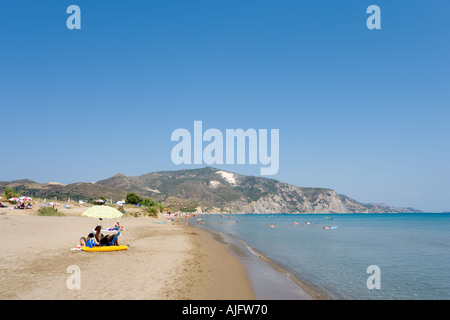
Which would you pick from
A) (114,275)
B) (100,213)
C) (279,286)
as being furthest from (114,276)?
(100,213)

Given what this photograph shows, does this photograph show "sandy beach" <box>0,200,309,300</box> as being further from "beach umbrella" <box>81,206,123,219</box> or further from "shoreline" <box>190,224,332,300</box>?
"beach umbrella" <box>81,206,123,219</box>

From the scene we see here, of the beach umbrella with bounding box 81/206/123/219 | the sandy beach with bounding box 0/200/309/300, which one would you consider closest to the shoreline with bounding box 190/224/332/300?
the sandy beach with bounding box 0/200/309/300

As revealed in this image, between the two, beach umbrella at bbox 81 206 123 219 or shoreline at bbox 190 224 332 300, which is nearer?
shoreline at bbox 190 224 332 300

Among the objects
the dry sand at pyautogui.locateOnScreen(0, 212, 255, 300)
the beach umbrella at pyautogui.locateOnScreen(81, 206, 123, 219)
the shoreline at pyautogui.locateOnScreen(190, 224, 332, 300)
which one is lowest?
the shoreline at pyautogui.locateOnScreen(190, 224, 332, 300)

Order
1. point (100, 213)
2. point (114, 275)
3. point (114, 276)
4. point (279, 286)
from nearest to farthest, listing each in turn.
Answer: point (114, 276), point (114, 275), point (279, 286), point (100, 213)

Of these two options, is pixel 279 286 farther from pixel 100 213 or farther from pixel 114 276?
pixel 100 213

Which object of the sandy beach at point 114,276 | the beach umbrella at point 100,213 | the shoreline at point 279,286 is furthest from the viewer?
the beach umbrella at point 100,213

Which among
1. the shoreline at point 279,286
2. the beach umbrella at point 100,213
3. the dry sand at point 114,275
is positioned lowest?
the shoreline at point 279,286

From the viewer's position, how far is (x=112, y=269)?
11.8 meters

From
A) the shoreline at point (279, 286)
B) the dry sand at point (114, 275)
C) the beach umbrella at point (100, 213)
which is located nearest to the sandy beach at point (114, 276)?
the dry sand at point (114, 275)

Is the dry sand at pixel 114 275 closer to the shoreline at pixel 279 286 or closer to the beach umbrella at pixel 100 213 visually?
the shoreline at pixel 279 286
